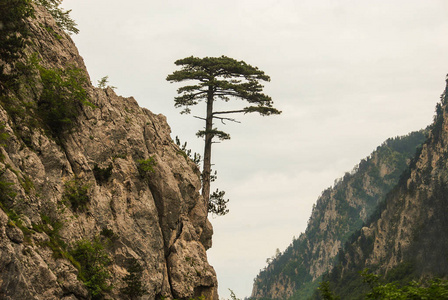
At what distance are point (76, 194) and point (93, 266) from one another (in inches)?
142

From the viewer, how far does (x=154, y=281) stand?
26016mm

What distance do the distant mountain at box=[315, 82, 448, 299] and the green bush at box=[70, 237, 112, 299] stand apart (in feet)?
374

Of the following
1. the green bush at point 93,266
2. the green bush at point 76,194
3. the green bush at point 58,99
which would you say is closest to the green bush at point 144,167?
the green bush at point 76,194

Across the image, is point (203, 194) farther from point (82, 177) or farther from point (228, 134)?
point (82, 177)

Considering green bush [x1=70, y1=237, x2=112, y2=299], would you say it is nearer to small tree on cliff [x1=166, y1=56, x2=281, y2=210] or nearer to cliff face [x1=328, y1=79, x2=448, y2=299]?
small tree on cliff [x1=166, y1=56, x2=281, y2=210]

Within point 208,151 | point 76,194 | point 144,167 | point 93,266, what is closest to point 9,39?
point 76,194

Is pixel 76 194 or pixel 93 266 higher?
pixel 76 194

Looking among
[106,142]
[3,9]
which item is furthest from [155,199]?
[3,9]

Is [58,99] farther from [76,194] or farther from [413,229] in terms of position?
[413,229]

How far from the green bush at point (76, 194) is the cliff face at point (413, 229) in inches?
4462

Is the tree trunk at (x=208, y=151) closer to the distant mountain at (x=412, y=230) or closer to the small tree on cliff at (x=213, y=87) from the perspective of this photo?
the small tree on cliff at (x=213, y=87)

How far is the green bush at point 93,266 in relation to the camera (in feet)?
68.7

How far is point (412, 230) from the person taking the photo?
160m

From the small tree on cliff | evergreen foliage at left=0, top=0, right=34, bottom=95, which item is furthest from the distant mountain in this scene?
evergreen foliage at left=0, top=0, right=34, bottom=95
